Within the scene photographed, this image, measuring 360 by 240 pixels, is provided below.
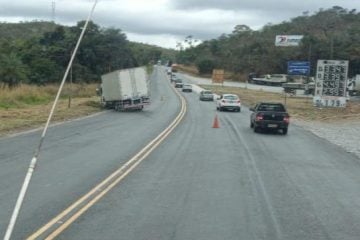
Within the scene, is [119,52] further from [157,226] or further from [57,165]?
[157,226]

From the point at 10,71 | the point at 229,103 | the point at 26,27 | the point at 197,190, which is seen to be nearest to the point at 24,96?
the point at 10,71

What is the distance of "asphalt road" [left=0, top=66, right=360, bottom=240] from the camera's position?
895 cm

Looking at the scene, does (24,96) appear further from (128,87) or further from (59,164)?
(59,164)

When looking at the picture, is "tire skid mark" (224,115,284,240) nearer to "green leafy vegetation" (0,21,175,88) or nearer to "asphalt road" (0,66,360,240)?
"asphalt road" (0,66,360,240)

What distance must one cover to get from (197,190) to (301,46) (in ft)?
383

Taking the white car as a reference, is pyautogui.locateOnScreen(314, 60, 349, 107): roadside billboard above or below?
above

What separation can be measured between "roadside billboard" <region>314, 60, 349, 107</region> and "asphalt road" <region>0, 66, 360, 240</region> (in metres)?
30.7

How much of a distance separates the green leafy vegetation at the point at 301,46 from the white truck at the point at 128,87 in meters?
70.3

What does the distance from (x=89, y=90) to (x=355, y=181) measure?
201 ft

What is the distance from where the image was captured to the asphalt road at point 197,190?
8.95m

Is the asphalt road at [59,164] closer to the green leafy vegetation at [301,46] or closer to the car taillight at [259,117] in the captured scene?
the car taillight at [259,117]

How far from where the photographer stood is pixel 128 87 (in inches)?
1903

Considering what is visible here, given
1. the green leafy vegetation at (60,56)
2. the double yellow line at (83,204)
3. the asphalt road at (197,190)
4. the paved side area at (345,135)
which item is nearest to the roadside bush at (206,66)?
the green leafy vegetation at (60,56)

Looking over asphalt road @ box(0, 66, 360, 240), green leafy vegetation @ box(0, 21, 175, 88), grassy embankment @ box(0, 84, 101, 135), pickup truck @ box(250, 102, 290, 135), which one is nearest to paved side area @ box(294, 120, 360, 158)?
asphalt road @ box(0, 66, 360, 240)
